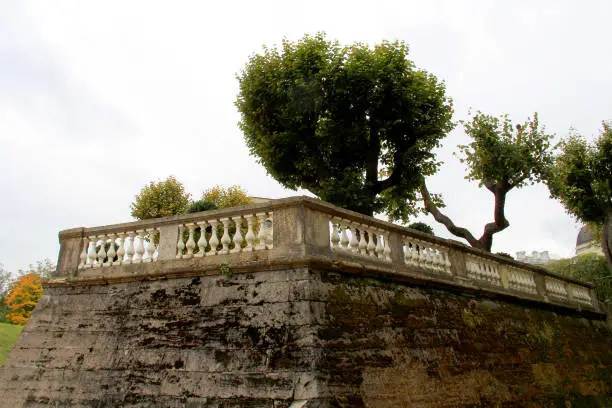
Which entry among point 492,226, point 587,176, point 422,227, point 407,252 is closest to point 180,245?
point 407,252

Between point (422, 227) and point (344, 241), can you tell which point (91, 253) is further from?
point (422, 227)

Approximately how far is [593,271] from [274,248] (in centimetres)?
2097

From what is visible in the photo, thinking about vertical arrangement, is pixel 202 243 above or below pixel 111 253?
below

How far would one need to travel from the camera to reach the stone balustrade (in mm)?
5469

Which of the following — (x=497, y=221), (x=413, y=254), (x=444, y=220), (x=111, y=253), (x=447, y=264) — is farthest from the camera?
(x=444, y=220)

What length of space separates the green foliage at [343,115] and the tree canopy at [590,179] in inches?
253

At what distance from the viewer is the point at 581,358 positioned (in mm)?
10281

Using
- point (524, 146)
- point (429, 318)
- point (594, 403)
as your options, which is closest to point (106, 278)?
point (429, 318)

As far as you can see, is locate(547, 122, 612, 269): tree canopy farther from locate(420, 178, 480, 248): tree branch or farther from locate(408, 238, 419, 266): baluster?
locate(408, 238, 419, 266): baluster

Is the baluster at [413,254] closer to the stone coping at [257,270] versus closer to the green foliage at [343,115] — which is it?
the stone coping at [257,270]

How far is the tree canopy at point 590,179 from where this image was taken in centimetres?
A: 1630

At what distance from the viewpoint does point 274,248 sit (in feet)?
17.9

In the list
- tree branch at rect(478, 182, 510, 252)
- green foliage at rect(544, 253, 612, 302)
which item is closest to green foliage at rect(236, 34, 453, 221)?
tree branch at rect(478, 182, 510, 252)

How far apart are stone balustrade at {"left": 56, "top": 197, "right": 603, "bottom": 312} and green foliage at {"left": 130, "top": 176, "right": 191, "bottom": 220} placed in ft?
36.5
